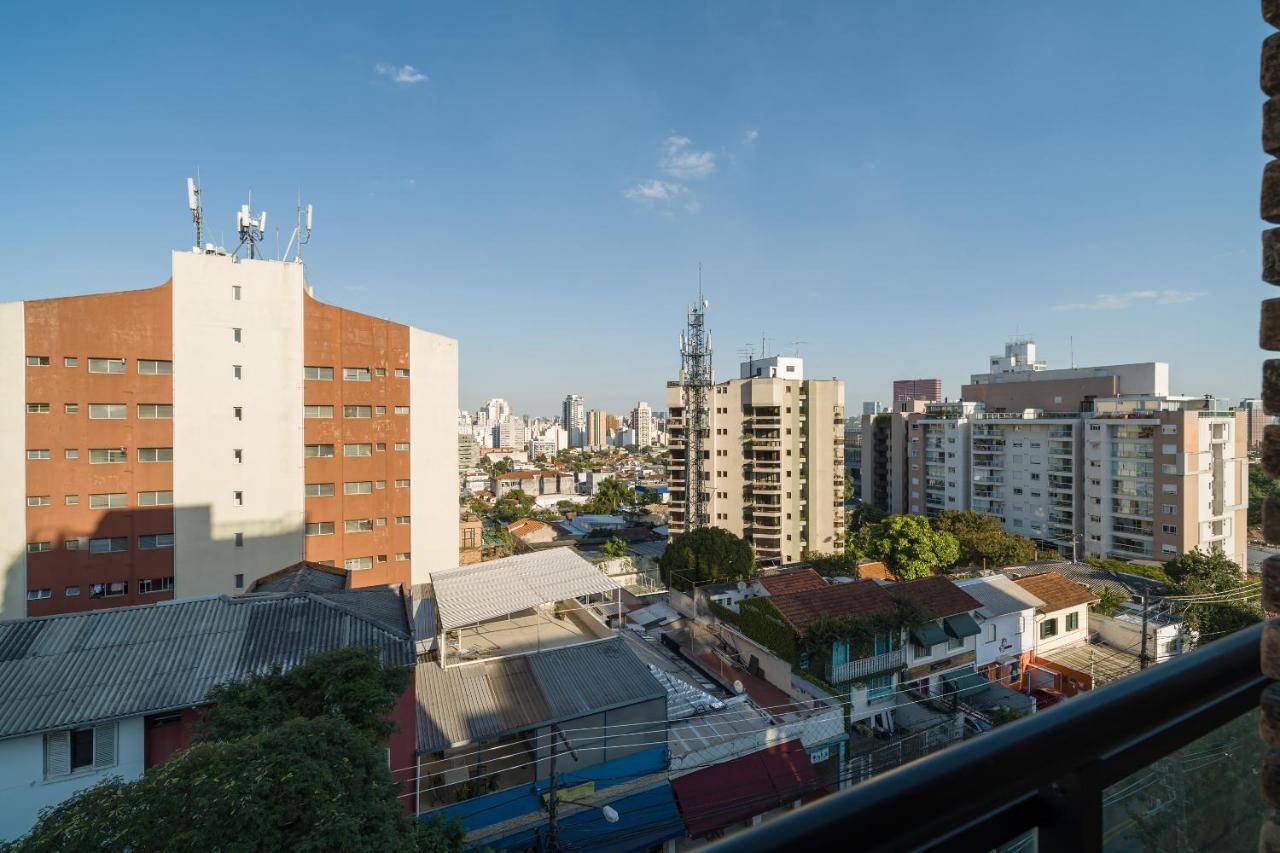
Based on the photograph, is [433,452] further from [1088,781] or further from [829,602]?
[1088,781]

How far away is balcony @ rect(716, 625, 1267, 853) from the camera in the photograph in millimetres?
492

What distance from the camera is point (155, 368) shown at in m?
15.1

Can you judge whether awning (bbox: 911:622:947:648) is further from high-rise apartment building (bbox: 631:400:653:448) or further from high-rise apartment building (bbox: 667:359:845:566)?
high-rise apartment building (bbox: 631:400:653:448)

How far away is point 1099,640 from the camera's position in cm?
1461

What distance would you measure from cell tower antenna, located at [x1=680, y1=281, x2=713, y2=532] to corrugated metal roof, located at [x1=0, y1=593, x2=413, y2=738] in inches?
753

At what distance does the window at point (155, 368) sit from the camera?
14945 mm

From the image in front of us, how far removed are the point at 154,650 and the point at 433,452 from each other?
11.4 metres

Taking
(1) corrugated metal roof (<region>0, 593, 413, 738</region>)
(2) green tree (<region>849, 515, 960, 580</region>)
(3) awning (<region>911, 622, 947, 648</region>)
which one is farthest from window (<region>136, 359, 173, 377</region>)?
(2) green tree (<region>849, 515, 960, 580</region>)

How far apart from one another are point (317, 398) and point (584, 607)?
983cm

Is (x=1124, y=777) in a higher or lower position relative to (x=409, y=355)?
lower

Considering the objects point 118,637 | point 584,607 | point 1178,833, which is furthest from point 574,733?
point 1178,833

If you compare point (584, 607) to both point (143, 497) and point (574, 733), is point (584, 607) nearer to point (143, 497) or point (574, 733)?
point (574, 733)

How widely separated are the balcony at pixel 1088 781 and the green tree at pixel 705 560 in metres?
18.1

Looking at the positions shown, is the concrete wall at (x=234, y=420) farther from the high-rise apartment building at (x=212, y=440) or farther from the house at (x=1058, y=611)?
the house at (x=1058, y=611)
